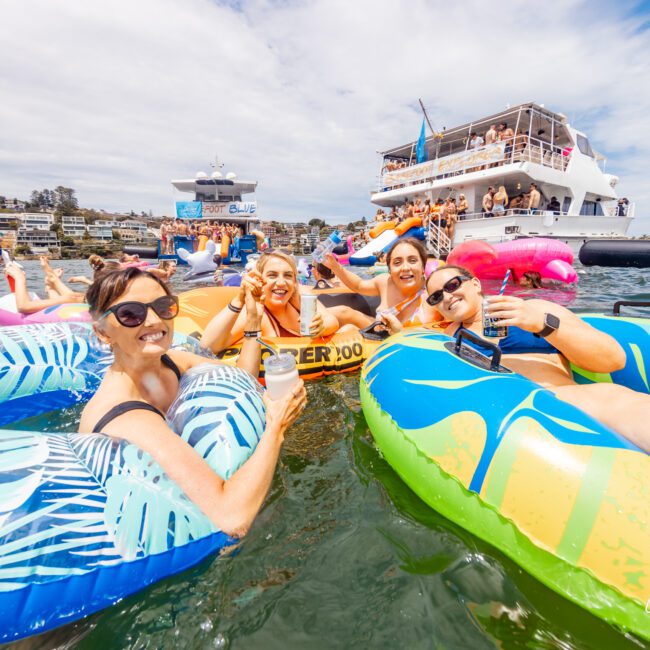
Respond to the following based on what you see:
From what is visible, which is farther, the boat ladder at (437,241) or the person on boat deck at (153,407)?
the boat ladder at (437,241)

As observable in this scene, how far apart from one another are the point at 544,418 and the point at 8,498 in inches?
78.1

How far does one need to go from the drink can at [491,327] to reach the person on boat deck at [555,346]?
3 cm

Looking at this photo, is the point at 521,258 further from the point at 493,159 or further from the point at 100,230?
the point at 100,230

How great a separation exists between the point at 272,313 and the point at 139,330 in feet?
6.77

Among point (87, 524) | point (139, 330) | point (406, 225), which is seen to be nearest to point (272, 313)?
point (139, 330)

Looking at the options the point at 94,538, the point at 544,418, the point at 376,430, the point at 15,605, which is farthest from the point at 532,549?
the point at 15,605

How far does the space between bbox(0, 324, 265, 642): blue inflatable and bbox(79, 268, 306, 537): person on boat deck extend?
0.06m

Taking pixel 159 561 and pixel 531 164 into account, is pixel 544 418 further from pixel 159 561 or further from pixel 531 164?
pixel 531 164

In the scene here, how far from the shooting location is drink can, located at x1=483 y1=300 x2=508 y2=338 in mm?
2039

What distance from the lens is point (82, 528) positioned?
1.21 m

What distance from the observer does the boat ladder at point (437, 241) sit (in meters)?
15.7

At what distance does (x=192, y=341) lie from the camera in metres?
3.21

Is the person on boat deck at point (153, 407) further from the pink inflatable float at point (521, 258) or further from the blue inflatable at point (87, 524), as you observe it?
the pink inflatable float at point (521, 258)

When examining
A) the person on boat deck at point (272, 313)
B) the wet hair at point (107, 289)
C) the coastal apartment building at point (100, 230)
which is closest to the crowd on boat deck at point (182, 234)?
the person on boat deck at point (272, 313)
